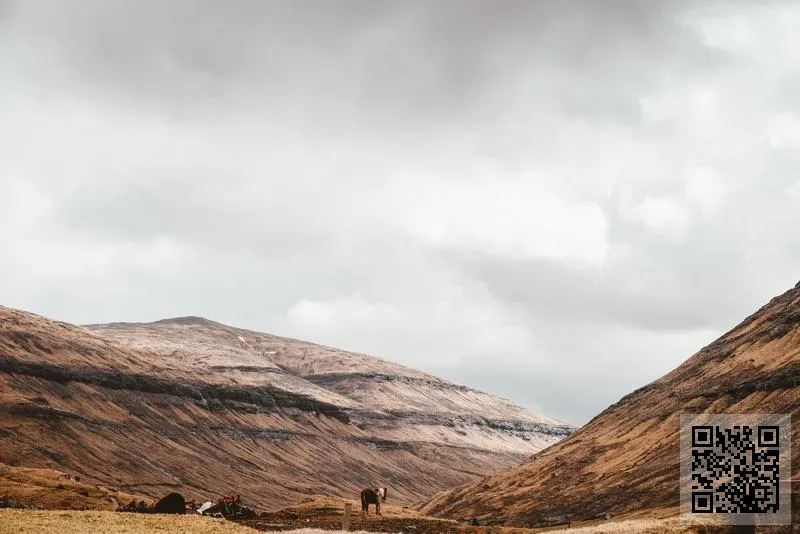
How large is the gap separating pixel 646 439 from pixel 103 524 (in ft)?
405

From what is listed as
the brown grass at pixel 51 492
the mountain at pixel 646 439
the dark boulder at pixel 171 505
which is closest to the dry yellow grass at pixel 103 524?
the dark boulder at pixel 171 505

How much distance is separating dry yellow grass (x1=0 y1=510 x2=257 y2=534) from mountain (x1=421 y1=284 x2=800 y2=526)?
76289 millimetres

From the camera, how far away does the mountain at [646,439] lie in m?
135

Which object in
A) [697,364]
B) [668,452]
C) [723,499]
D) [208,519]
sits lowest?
[208,519]

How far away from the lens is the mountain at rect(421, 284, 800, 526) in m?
135

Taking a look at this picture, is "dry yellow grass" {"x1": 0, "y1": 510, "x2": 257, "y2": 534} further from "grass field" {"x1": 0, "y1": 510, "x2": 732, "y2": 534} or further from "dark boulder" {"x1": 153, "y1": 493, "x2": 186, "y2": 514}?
"dark boulder" {"x1": 153, "y1": 493, "x2": 186, "y2": 514}

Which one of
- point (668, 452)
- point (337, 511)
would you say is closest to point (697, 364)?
point (668, 452)

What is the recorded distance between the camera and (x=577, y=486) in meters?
150

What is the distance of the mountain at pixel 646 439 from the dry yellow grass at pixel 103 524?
7629 centimetres

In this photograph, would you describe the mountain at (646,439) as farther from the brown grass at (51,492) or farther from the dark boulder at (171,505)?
the dark boulder at (171,505)

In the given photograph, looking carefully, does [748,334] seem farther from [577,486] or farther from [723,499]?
[723,499]

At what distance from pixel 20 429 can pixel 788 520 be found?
167051 mm

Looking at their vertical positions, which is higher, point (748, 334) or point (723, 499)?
point (748, 334)

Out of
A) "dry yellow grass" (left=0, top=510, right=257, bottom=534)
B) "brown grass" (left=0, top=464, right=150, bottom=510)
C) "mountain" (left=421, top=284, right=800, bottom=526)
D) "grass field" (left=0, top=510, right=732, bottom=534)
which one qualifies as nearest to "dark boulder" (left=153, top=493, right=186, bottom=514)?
"grass field" (left=0, top=510, right=732, bottom=534)
